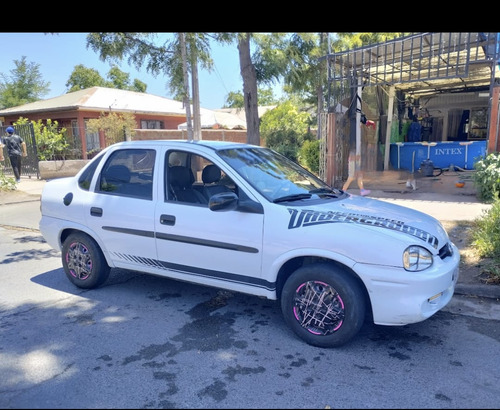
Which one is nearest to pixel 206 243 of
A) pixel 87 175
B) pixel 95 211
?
pixel 95 211

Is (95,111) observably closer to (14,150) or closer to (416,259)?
(14,150)

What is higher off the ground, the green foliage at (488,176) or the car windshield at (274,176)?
the car windshield at (274,176)

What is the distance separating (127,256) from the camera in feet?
14.8

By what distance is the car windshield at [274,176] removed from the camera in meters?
3.95

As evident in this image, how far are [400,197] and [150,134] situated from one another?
42.6 ft

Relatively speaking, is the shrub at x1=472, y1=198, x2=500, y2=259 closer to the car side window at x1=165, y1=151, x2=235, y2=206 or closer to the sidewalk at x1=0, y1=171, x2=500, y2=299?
the sidewalk at x1=0, y1=171, x2=500, y2=299

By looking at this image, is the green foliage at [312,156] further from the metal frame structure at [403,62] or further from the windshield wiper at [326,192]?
the windshield wiper at [326,192]

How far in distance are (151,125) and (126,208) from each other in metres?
22.7

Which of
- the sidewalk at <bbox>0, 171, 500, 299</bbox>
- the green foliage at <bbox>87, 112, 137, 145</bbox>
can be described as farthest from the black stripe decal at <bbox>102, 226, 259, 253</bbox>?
the green foliage at <bbox>87, 112, 137, 145</bbox>

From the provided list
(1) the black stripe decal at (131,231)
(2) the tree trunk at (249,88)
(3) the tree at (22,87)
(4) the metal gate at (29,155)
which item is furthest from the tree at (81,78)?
(1) the black stripe decal at (131,231)

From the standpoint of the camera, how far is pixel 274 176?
4.24 m

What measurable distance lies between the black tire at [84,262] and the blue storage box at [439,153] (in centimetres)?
1333
